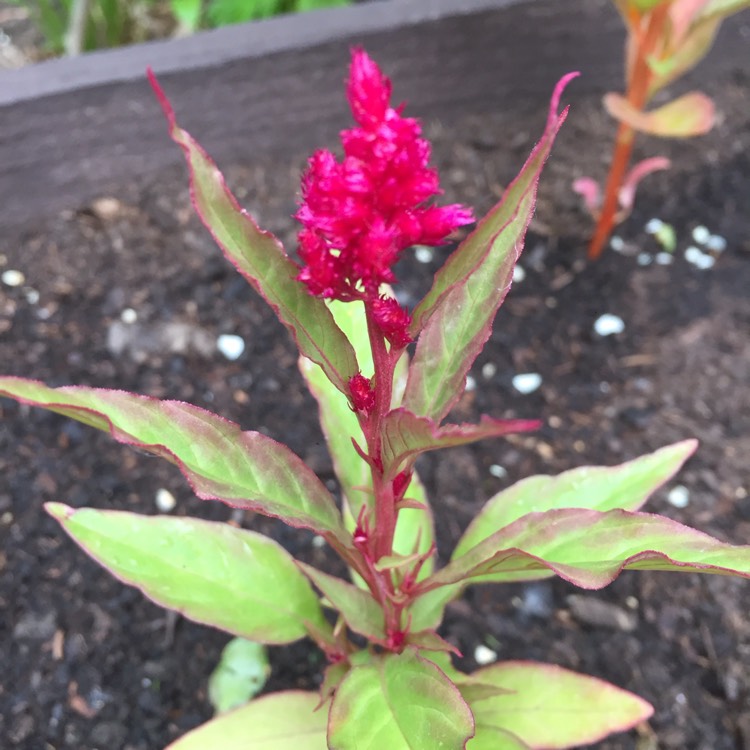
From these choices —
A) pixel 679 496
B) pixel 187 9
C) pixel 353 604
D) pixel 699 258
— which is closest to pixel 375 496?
pixel 353 604

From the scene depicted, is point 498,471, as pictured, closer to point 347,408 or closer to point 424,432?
point 347,408

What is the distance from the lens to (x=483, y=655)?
1197 millimetres

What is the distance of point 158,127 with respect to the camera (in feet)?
5.79

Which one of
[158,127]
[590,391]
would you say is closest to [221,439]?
[590,391]

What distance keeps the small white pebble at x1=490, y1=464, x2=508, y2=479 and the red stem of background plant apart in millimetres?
614

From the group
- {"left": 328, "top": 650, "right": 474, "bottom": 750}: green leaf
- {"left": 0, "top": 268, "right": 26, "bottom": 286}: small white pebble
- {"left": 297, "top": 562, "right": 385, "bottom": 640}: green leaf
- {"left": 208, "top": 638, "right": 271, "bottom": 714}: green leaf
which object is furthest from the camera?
{"left": 0, "top": 268, "right": 26, "bottom": 286}: small white pebble

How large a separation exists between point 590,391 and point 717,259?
0.51 meters

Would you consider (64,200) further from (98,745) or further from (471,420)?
(98,745)

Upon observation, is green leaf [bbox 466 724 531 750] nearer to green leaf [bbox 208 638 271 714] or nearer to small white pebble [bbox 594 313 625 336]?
green leaf [bbox 208 638 271 714]

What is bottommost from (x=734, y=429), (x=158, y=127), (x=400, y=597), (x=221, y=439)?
(x=734, y=429)

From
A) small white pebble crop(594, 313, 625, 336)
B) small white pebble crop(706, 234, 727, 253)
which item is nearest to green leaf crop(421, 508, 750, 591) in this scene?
small white pebble crop(594, 313, 625, 336)

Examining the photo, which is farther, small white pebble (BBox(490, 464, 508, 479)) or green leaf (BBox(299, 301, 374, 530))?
small white pebble (BBox(490, 464, 508, 479))

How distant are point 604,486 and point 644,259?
0.97 metres

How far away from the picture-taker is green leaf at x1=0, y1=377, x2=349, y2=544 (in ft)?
1.98
